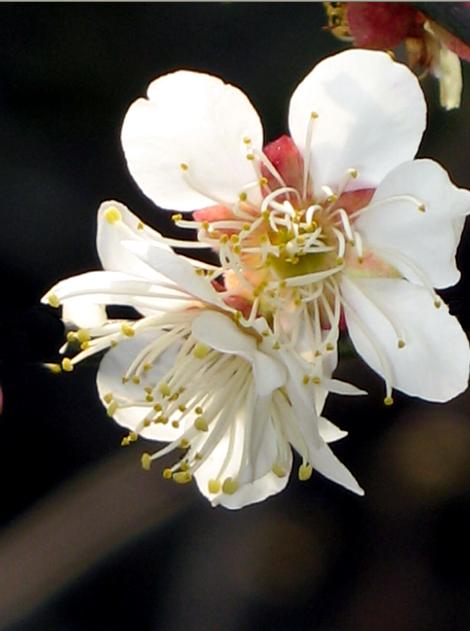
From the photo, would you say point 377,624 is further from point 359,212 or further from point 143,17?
point 359,212

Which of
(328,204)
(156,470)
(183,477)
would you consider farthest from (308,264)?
(156,470)

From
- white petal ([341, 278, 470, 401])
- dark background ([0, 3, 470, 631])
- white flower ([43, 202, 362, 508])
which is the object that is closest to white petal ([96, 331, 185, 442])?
white flower ([43, 202, 362, 508])

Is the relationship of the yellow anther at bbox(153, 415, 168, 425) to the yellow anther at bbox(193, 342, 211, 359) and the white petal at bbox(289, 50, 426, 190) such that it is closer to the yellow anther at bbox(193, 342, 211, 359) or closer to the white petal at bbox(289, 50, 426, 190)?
the yellow anther at bbox(193, 342, 211, 359)

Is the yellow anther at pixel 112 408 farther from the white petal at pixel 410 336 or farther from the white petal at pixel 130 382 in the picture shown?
the white petal at pixel 410 336

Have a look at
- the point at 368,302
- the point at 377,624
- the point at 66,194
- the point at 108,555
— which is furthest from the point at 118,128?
the point at 368,302

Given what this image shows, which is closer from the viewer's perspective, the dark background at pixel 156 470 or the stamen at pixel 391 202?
the stamen at pixel 391 202

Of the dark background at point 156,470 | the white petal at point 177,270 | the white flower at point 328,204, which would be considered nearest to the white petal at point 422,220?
the white flower at point 328,204
